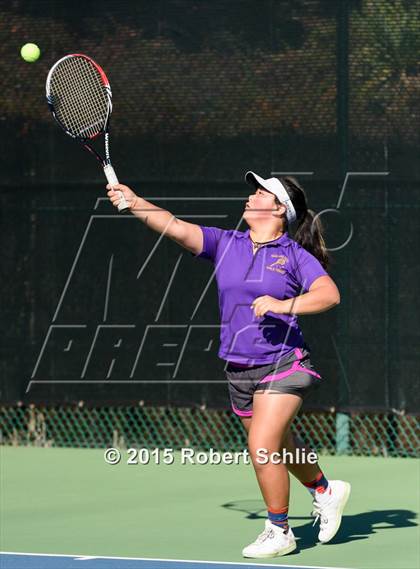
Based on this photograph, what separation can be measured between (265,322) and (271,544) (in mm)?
948

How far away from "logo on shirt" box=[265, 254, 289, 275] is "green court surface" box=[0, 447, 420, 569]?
1235 mm

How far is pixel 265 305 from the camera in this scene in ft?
18.2

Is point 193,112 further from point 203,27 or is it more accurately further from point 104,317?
point 104,317

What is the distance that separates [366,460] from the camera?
8.76 metres

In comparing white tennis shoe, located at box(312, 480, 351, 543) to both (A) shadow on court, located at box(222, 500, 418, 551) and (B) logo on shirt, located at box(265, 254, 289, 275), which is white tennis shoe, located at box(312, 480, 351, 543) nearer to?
(A) shadow on court, located at box(222, 500, 418, 551)

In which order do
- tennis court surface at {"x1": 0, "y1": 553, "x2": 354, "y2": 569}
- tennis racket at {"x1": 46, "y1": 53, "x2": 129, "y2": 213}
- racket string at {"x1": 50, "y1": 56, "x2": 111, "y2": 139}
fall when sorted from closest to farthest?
tennis court surface at {"x1": 0, "y1": 553, "x2": 354, "y2": 569} → tennis racket at {"x1": 46, "y1": 53, "x2": 129, "y2": 213} → racket string at {"x1": 50, "y1": 56, "x2": 111, "y2": 139}

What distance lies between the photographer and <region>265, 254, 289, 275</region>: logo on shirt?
5961 millimetres

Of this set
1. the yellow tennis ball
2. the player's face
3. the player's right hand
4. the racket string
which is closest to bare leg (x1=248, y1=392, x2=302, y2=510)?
the player's face

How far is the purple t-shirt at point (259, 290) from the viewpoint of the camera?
5906mm

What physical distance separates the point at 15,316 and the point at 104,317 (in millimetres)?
639

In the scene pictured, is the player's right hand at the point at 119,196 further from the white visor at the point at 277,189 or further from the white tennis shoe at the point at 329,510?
the white tennis shoe at the point at 329,510

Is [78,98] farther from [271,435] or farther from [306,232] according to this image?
[271,435]

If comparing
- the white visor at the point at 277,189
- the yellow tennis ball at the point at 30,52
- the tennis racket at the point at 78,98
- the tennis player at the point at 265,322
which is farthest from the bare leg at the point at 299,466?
the yellow tennis ball at the point at 30,52

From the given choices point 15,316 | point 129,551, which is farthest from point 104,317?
point 129,551
